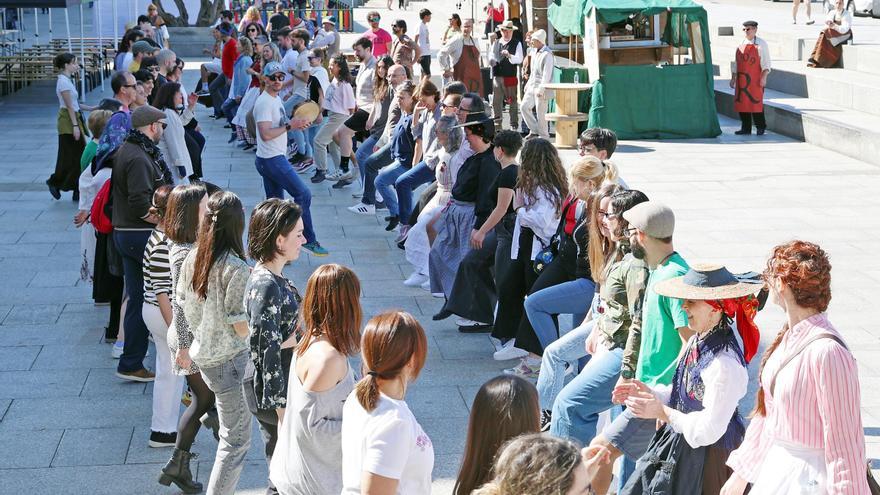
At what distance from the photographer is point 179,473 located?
20.3ft

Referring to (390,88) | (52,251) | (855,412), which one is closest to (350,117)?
(390,88)

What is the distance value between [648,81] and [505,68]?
2.55m

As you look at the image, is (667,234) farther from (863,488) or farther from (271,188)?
(271,188)

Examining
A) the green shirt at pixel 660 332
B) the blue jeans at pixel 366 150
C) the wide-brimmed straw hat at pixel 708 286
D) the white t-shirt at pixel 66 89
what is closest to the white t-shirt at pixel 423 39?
the white t-shirt at pixel 66 89

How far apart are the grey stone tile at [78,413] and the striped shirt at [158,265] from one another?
1.03 meters

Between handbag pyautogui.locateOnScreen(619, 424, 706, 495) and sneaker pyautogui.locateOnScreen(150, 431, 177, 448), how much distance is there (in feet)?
10.8

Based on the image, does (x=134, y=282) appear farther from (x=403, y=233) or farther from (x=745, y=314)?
(x=403, y=233)

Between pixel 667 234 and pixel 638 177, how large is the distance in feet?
36.6

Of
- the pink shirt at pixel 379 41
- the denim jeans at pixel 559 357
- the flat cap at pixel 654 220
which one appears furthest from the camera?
the pink shirt at pixel 379 41

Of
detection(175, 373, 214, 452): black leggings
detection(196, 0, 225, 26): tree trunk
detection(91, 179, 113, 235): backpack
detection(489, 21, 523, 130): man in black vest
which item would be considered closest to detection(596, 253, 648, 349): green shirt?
detection(175, 373, 214, 452): black leggings

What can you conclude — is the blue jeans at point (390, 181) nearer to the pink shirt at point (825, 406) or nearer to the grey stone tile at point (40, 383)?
the grey stone tile at point (40, 383)

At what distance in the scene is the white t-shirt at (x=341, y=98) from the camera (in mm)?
14758

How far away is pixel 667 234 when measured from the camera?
17.1ft

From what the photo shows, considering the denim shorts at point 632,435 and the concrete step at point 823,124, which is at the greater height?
the concrete step at point 823,124
